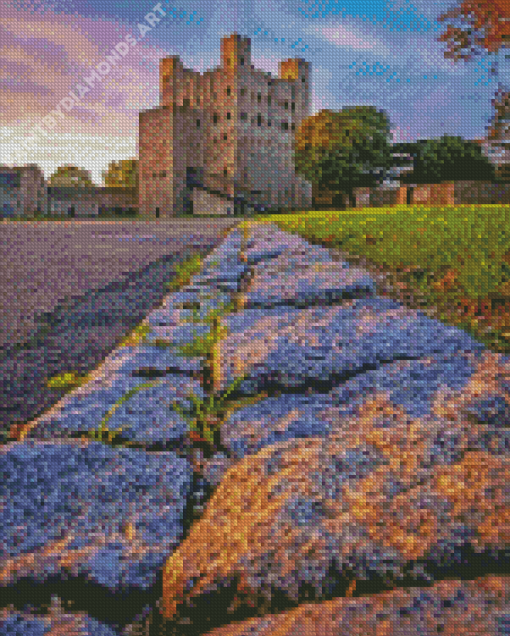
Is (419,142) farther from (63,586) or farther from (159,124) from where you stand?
(63,586)

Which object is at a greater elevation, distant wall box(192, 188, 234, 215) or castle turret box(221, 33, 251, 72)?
castle turret box(221, 33, 251, 72)

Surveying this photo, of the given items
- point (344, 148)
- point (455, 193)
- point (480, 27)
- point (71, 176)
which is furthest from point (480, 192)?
point (71, 176)

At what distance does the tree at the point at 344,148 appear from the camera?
3291 centimetres

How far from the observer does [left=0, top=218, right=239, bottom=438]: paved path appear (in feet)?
4.30

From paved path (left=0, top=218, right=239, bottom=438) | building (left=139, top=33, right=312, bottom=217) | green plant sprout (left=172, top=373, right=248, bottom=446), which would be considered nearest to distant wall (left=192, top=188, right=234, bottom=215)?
building (left=139, top=33, right=312, bottom=217)

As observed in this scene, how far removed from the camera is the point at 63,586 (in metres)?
0.65

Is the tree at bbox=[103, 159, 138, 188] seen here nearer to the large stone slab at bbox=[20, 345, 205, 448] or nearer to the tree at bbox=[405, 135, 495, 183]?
the tree at bbox=[405, 135, 495, 183]

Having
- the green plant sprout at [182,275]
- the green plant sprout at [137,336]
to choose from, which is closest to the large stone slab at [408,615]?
the green plant sprout at [137,336]

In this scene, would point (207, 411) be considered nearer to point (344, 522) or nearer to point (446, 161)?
point (344, 522)

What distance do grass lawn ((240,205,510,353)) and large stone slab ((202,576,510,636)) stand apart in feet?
4.00

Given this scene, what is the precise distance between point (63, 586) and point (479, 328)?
1658 millimetres

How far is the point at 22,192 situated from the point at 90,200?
6040 mm

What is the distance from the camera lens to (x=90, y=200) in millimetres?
49219

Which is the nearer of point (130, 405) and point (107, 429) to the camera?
point (107, 429)
